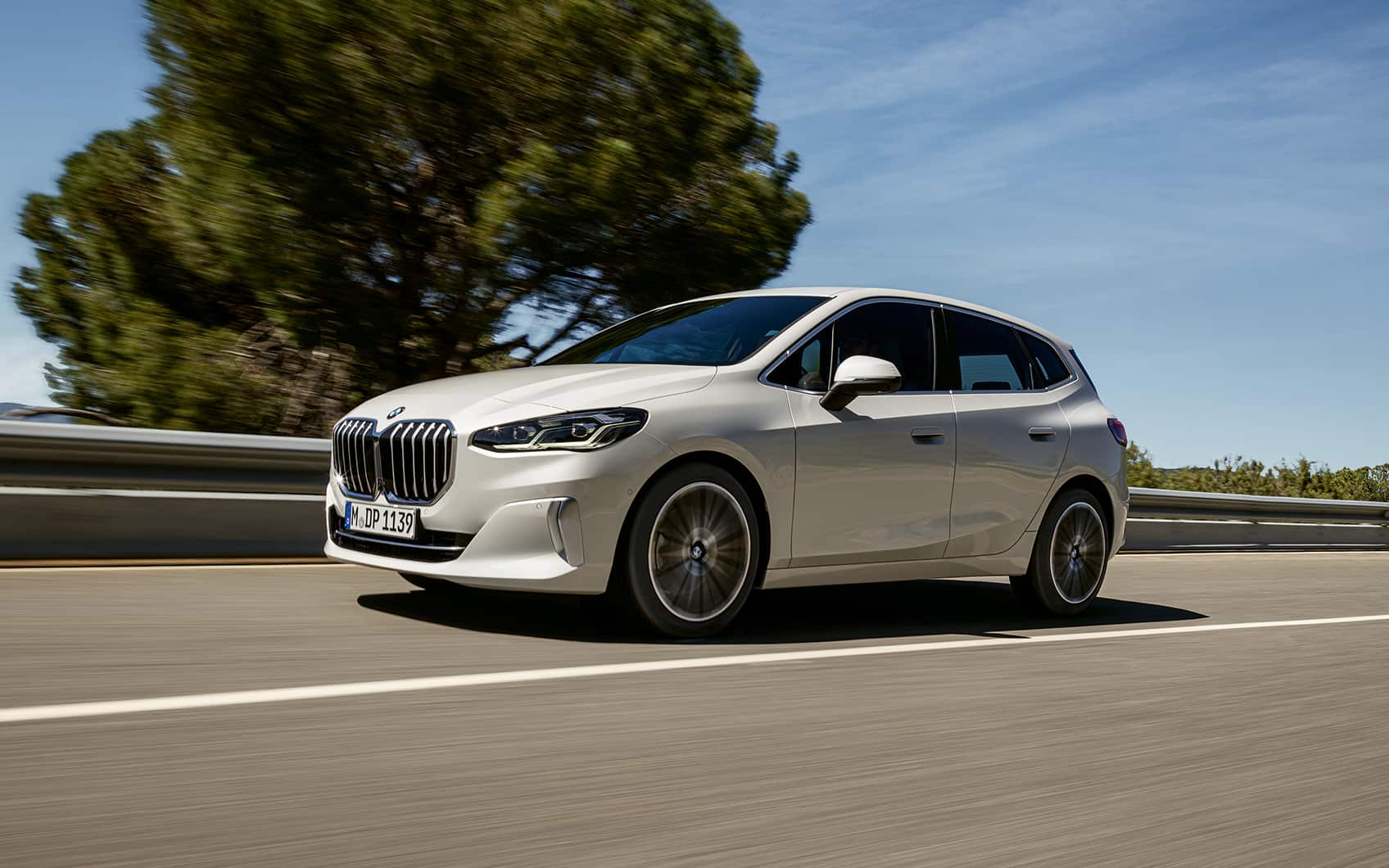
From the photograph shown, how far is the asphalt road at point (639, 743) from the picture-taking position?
3059 mm

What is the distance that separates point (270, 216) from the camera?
38.6 feet

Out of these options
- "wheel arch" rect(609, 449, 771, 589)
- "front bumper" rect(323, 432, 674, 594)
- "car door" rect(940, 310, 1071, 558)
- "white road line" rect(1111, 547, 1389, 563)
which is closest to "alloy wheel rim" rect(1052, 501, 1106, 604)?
"car door" rect(940, 310, 1071, 558)

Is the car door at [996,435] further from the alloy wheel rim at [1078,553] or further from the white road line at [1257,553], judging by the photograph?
the white road line at [1257,553]

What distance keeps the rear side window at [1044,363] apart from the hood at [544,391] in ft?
8.38

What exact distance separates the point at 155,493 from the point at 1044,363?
506 cm

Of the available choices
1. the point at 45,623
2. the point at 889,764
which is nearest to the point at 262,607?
the point at 45,623

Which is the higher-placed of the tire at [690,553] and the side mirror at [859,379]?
the side mirror at [859,379]

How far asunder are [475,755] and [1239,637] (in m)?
5.04

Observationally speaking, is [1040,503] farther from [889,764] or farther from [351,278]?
[351,278]

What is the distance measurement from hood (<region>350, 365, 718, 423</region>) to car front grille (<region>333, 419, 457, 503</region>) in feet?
0.22

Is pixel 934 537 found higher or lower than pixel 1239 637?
higher

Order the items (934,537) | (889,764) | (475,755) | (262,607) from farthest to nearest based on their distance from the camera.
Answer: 1. (934,537)
2. (262,607)
3. (889,764)
4. (475,755)

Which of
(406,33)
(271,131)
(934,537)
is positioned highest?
(406,33)

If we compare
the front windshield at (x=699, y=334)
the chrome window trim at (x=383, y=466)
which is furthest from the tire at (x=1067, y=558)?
the chrome window trim at (x=383, y=466)
